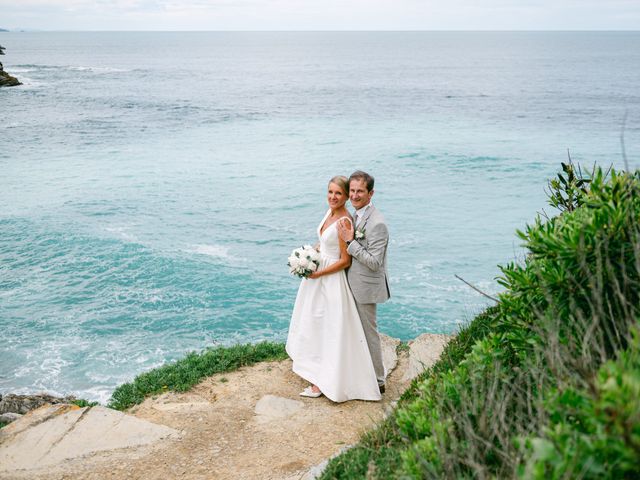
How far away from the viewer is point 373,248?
685cm

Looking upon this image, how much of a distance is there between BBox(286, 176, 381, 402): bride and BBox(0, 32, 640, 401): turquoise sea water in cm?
567

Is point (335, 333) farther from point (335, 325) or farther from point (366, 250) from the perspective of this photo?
point (366, 250)

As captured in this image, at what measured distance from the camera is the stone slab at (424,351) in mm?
8328

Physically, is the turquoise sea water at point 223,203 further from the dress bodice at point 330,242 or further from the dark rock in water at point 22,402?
the dress bodice at point 330,242

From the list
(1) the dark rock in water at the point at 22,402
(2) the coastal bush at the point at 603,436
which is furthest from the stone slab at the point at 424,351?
(1) the dark rock in water at the point at 22,402

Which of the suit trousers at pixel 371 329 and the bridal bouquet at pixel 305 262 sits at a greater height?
the bridal bouquet at pixel 305 262

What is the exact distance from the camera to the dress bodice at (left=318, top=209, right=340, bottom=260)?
23.5ft

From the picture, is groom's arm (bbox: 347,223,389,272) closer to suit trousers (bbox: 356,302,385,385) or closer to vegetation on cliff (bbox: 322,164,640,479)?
suit trousers (bbox: 356,302,385,385)

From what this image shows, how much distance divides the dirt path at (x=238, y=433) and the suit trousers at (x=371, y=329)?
52 cm

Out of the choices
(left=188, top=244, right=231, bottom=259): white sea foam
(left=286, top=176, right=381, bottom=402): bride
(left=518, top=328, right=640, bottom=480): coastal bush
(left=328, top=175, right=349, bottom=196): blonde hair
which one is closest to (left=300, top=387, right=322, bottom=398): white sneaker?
(left=286, top=176, right=381, bottom=402): bride

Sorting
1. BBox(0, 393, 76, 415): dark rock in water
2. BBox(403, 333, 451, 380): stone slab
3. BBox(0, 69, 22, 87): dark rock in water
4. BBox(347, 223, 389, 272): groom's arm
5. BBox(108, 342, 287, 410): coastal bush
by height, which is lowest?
BBox(0, 393, 76, 415): dark rock in water

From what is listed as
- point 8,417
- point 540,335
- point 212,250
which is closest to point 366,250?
point 540,335

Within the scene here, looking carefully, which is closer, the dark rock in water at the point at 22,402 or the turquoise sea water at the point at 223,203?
the dark rock in water at the point at 22,402

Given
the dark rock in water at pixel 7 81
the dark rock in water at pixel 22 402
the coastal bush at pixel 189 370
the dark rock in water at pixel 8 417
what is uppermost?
the dark rock in water at pixel 7 81
